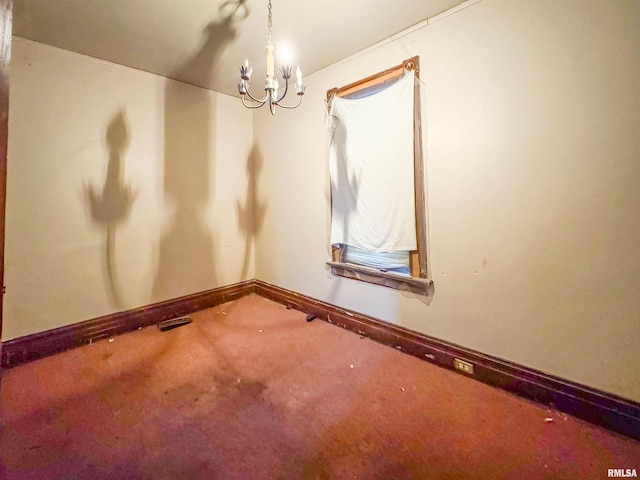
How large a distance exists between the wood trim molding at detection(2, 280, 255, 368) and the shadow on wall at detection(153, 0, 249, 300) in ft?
0.40

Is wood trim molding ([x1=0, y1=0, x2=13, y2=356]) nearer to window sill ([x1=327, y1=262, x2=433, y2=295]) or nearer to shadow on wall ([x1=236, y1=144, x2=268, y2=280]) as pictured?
window sill ([x1=327, y1=262, x2=433, y2=295])

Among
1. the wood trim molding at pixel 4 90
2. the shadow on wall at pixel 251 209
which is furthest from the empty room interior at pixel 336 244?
the shadow on wall at pixel 251 209

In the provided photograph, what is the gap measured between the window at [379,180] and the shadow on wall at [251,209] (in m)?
1.20

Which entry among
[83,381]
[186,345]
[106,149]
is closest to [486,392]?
[186,345]

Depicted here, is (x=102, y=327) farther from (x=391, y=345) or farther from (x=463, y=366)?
(x=463, y=366)

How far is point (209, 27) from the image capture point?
211 centimetres

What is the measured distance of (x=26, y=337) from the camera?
7.26ft

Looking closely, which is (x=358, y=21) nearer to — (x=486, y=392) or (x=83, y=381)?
(x=486, y=392)

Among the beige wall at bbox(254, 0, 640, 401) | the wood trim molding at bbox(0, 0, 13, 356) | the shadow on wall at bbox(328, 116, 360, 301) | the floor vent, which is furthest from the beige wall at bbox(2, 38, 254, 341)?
the wood trim molding at bbox(0, 0, 13, 356)

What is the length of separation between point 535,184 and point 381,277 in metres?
1.23

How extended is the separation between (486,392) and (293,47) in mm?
2893

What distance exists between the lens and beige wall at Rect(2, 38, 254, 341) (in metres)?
2.21

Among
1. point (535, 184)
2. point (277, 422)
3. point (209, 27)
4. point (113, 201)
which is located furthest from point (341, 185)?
point (113, 201)

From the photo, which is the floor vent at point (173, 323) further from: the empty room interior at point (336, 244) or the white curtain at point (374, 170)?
the white curtain at point (374, 170)
